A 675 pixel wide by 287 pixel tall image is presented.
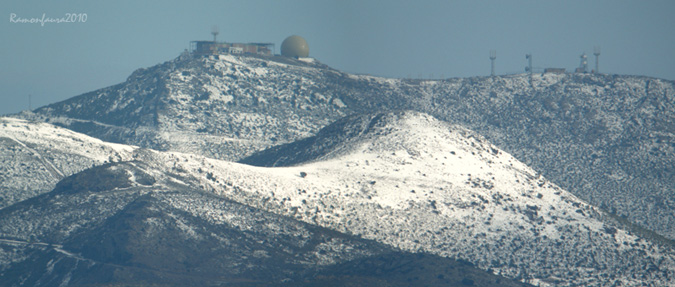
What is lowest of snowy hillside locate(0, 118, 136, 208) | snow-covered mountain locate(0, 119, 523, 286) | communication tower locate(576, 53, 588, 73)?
snow-covered mountain locate(0, 119, 523, 286)

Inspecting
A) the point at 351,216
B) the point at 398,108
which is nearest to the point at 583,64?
the point at 398,108

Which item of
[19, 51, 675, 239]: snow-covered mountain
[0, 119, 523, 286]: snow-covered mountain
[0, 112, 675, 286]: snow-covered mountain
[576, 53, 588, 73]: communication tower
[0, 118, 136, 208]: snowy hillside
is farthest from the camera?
[576, 53, 588, 73]: communication tower

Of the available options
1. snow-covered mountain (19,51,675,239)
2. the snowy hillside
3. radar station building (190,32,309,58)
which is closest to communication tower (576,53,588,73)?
snow-covered mountain (19,51,675,239)

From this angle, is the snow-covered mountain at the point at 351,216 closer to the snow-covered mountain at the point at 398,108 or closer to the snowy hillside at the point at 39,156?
the snowy hillside at the point at 39,156

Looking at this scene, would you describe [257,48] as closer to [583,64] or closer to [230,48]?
[230,48]

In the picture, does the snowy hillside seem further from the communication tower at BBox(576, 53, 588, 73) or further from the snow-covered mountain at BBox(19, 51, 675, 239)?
the communication tower at BBox(576, 53, 588, 73)

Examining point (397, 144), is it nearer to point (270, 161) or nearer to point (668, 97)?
point (270, 161)

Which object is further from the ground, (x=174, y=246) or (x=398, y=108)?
(x=398, y=108)

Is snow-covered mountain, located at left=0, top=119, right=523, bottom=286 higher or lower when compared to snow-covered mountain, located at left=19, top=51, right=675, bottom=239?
lower

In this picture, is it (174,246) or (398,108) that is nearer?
(174,246)
